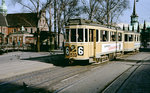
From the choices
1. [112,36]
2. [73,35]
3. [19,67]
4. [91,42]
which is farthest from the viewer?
[112,36]

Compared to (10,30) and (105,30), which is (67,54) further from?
(10,30)

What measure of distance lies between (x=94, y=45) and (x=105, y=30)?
215 cm

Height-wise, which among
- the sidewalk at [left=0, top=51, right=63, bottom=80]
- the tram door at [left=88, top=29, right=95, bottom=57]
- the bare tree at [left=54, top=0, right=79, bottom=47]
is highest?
the bare tree at [left=54, top=0, right=79, bottom=47]

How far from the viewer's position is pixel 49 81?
31.7 ft

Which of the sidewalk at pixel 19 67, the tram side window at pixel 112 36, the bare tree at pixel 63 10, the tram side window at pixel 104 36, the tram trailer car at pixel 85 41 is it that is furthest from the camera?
the bare tree at pixel 63 10

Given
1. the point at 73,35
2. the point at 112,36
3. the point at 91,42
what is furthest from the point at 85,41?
the point at 112,36

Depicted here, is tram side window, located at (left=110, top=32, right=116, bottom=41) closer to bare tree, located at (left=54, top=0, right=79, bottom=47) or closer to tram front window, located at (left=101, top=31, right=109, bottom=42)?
tram front window, located at (left=101, top=31, right=109, bottom=42)

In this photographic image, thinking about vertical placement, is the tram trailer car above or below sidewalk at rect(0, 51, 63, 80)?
above

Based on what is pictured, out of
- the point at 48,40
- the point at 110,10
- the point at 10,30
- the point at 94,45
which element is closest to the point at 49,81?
the point at 94,45

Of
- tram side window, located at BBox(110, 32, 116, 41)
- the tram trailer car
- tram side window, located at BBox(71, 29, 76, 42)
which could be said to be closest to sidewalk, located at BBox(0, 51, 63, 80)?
the tram trailer car

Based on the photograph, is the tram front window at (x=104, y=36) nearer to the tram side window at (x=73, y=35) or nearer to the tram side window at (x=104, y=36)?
the tram side window at (x=104, y=36)

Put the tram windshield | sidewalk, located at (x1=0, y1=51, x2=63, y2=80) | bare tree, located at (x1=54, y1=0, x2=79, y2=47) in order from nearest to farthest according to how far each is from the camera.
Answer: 1. sidewalk, located at (x1=0, y1=51, x2=63, y2=80)
2. the tram windshield
3. bare tree, located at (x1=54, y1=0, x2=79, y2=47)

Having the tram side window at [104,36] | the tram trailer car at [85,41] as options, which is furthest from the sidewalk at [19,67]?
the tram side window at [104,36]

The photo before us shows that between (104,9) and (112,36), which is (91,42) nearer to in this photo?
(112,36)
